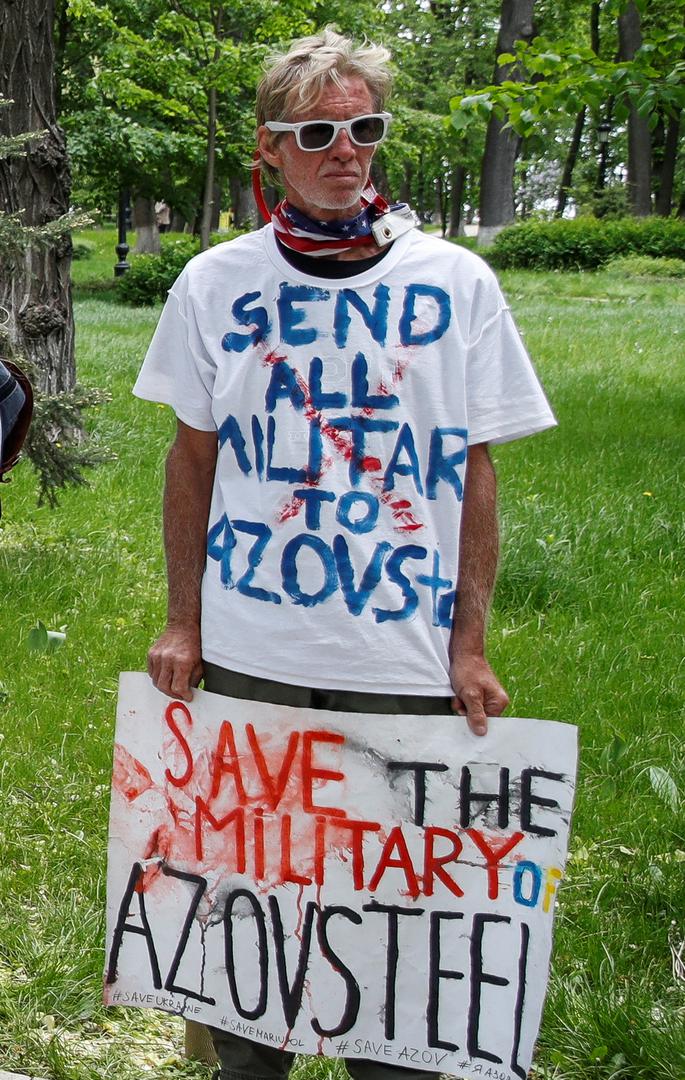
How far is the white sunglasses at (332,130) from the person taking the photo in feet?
7.63

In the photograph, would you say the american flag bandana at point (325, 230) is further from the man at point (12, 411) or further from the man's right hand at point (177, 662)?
the man's right hand at point (177, 662)

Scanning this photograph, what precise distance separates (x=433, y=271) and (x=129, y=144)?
882 inches

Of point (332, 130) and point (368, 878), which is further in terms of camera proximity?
point (368, 878)

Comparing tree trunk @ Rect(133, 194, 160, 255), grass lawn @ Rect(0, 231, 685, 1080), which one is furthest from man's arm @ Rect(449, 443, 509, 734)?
tree trunk @ Rect(133, 194, 160, 255)

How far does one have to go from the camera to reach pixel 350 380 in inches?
91.0

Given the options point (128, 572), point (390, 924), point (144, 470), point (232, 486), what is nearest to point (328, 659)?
point (232, 486)

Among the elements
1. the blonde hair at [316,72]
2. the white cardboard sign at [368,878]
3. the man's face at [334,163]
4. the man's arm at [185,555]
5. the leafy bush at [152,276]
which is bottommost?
the leafy bush at [152,276]

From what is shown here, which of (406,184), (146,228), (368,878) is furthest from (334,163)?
(406,184)

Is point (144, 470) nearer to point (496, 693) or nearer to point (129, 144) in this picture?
point (496, 693)

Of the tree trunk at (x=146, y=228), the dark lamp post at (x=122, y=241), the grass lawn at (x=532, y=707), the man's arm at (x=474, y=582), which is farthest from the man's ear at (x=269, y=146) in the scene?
the tree trunk at (x=146, y=228)

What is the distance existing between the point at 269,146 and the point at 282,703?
1021 mm

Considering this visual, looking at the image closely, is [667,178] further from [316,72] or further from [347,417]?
[347,417]

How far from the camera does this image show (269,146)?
245 cm

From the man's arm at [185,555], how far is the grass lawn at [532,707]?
3.42 feet
